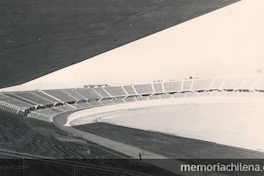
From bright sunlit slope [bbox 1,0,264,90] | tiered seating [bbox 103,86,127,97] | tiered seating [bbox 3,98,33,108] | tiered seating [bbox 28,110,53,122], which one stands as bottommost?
tiered seating [bbox 28,110,53,122]

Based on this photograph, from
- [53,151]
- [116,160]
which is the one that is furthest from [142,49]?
[53,151]

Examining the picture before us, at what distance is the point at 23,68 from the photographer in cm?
128

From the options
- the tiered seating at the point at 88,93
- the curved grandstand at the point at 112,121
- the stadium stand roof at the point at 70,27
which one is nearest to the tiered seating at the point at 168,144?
the curved grandstand at the point at 112,121

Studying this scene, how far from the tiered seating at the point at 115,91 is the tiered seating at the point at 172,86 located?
8.2 inches

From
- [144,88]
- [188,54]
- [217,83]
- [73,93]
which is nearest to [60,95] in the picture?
[73,93]

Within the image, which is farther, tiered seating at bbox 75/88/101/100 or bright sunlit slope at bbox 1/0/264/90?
tiered seating at bbox 75/88/101/100

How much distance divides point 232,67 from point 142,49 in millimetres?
428

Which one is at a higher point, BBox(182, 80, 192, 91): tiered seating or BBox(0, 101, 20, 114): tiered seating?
BBox(182, 80, 192, 91): tiered seating

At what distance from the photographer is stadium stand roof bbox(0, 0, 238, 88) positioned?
1.10 m

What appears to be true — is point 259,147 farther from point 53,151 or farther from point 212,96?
point 53,151

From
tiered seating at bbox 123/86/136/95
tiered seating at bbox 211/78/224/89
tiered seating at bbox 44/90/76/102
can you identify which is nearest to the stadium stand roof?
tiered seating at bbox 44/90/76/102

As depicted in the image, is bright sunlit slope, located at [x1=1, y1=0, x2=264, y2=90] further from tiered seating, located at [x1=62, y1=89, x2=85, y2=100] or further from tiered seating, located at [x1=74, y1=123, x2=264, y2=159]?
tiered seating, located at [x1=74, y1=123, x2=264, y2=159]

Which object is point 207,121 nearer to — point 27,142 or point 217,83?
point 217,83

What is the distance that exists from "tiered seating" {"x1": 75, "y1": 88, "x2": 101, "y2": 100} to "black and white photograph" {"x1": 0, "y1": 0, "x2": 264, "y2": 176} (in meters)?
0.01
